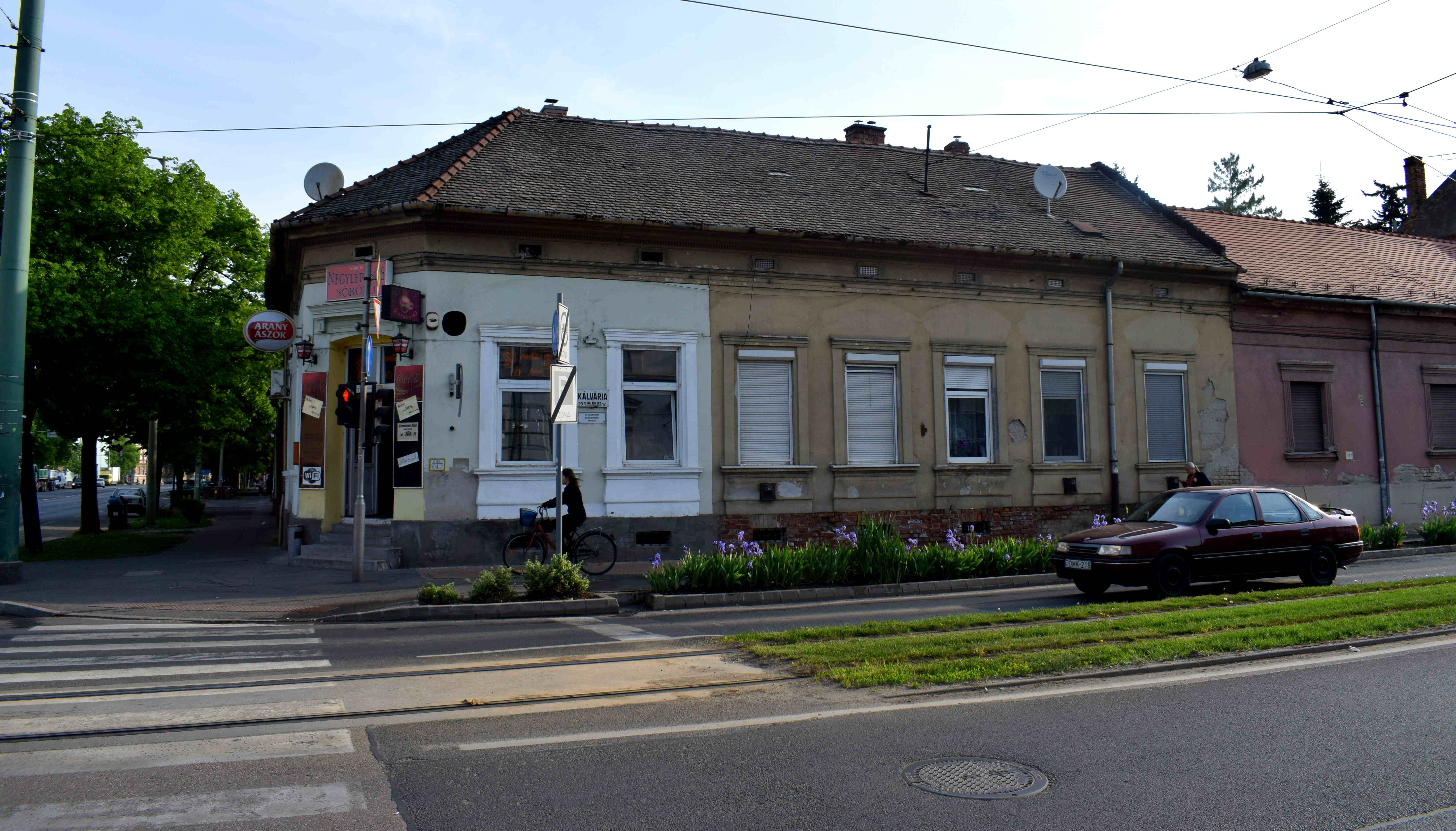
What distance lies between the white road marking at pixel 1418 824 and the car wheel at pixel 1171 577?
8.02 m

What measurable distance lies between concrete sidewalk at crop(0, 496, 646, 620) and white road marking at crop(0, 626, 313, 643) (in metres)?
0.93

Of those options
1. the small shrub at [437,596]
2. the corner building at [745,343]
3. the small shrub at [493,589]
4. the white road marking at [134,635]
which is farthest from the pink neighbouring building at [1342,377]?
the white road marking at [134,635]

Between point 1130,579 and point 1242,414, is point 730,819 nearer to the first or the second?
point 1130,579

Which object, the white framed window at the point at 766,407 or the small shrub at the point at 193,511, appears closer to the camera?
the white framed window at the point at 766,407

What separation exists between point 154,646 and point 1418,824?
1000cm

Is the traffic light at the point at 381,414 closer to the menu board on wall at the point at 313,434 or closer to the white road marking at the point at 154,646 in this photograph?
the menu board on wall at the point at 313,434

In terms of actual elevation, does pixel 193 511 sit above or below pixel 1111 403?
below

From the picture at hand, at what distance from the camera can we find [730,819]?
4.34 metres

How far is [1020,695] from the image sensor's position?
266 inches

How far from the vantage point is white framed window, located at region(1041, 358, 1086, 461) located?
20.1m

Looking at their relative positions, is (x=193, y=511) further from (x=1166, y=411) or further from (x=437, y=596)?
(x=1166, y=411)

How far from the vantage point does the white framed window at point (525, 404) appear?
16.6 metres

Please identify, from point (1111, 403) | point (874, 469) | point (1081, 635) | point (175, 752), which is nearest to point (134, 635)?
point (175, 752)

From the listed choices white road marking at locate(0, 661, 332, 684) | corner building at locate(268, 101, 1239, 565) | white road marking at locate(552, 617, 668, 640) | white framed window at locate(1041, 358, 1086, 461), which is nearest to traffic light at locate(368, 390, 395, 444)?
corner building at locate(268, 101, 1239, 565)
